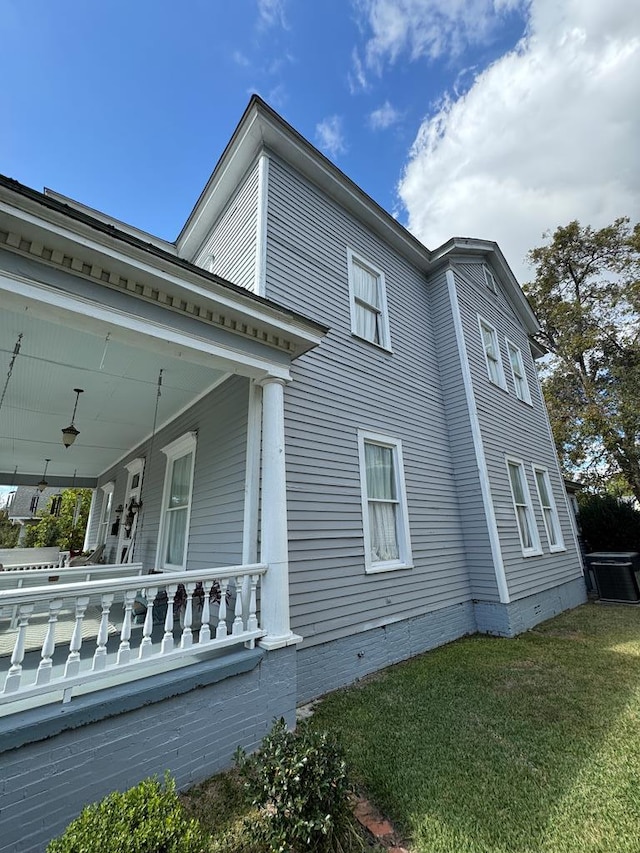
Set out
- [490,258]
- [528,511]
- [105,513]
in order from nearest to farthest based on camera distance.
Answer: [528,511], [490,258], [105,513]

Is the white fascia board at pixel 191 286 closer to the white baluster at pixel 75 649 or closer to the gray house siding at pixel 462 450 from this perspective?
the white baluster at pixel 75 649

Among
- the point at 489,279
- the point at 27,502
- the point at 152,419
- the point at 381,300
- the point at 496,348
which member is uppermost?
the point at 489,279

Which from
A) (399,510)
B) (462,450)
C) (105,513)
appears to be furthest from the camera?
(105,513)

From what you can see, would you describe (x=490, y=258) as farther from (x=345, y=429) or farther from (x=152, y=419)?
(x=152, y=419)

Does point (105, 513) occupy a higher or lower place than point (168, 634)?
higher

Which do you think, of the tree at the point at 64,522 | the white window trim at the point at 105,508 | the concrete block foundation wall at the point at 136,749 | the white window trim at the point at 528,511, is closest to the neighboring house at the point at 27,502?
the tree at the point at 64,522

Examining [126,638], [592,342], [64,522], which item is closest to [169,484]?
[126,638]

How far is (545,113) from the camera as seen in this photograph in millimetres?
8125

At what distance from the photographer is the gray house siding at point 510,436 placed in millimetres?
7102

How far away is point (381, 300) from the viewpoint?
695 cm

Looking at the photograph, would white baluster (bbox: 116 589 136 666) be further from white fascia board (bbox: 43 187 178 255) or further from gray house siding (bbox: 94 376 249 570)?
white fascia board (bbox: 43 187 178 255)

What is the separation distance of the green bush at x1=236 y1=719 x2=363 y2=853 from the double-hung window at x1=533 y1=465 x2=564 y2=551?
8512 millimetres

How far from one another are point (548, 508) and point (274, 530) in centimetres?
863

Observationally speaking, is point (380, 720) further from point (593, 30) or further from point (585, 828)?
point (593, 30)
